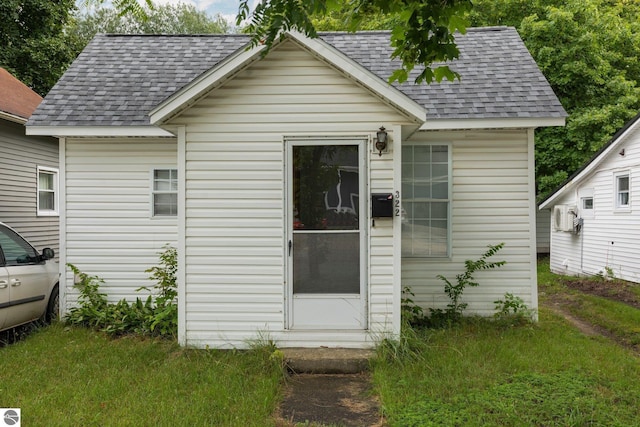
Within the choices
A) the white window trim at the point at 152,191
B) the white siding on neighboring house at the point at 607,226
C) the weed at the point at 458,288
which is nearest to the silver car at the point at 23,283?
the white window trim at the point at 152,191

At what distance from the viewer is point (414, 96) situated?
7391 millimetres

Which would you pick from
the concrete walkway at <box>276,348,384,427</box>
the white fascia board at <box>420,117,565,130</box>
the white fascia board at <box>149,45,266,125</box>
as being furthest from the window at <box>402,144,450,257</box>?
the white fascia board at <box>149,45,266,125</box>

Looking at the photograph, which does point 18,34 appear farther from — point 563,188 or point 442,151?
point 563,188

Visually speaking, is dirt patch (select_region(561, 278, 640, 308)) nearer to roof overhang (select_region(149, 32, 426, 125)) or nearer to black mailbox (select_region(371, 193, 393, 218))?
black mailbox (select_region(371, 193, 393, 218))

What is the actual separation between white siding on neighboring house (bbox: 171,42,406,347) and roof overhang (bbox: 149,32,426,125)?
0.20m

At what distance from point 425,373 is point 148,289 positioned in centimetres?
456

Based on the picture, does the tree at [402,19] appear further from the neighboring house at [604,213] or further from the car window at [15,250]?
the neighboring house at [604,213]

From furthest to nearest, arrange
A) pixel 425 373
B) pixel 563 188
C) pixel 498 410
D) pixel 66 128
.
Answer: pixel 563 188 < pixel 66 128 < pixel 425 373 < pixel 498 410

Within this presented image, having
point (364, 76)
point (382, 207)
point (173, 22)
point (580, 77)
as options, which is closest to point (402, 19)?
point (364, 76)

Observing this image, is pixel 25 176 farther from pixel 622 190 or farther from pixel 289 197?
pixel 622 190

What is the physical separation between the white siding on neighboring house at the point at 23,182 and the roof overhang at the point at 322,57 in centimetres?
648

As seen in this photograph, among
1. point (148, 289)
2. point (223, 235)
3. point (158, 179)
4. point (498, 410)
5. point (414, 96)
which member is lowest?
point (498, 410)

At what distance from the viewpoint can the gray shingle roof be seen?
274 inches

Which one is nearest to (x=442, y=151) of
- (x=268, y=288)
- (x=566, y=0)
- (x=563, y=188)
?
(x=268, y=288)
